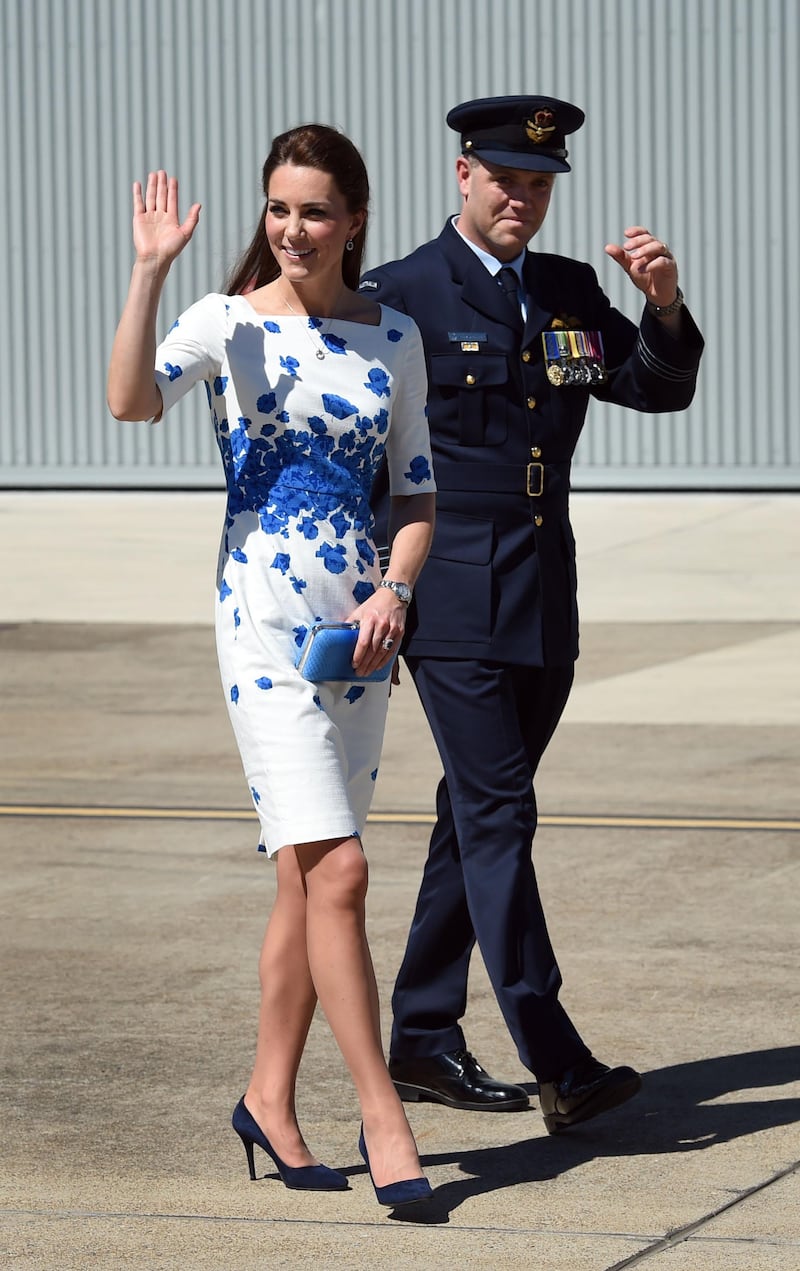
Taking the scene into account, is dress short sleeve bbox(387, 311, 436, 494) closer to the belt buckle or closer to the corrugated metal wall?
the belt buckle

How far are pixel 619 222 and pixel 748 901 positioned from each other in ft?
45.4

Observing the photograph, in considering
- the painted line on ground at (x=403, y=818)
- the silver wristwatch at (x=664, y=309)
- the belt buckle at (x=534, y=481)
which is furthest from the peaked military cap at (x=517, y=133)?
the painted line on ground at (x=403, y=818)

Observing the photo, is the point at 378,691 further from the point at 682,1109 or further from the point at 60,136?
the point at 60,136

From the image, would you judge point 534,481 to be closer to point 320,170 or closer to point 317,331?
point 317,331

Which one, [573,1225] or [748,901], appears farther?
[748,901]

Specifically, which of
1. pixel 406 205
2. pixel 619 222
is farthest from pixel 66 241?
pixel 619 222

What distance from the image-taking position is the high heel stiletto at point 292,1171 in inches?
158

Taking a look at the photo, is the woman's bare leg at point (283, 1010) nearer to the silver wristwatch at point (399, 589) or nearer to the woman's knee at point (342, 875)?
the woman's knee at point (342, 875)

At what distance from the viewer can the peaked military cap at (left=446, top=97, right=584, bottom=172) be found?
14.9 feet

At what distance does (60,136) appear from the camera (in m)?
20.5

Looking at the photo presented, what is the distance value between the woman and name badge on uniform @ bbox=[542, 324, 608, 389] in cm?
54

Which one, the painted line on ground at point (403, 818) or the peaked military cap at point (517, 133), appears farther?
the painted line on ground at point (403, 818)

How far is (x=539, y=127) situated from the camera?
4.54 metres

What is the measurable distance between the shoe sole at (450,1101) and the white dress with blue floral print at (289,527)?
817 mm
